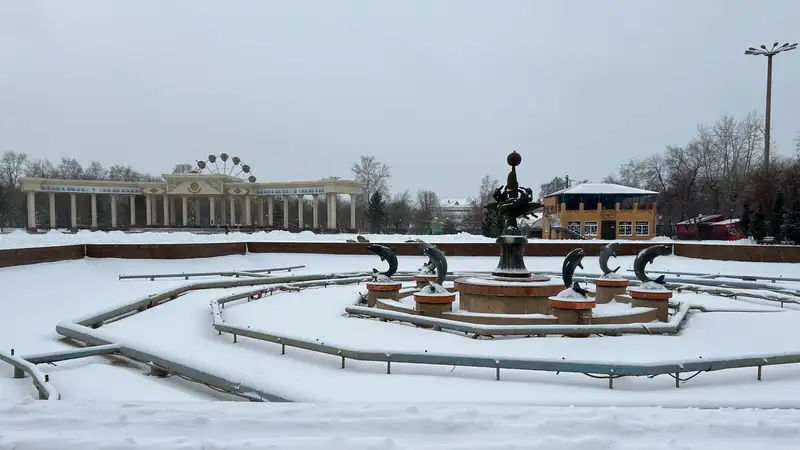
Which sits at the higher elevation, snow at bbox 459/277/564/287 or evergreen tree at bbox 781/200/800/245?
evergreen tree at bbox 781/200/800/245

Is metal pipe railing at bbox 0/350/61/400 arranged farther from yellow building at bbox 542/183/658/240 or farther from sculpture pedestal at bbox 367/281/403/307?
yellow building at bbox 542/183/658/240

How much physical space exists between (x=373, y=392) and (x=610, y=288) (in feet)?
34.1

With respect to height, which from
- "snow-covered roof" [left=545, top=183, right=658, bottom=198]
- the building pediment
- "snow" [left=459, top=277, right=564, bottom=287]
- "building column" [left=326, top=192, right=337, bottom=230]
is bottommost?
"snow" [left=459, top=277, right=564, bottom=287]

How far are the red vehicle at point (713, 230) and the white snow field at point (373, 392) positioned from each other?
3468cm

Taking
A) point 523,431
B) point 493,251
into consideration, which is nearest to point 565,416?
point 523,431

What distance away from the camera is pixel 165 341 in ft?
31.6

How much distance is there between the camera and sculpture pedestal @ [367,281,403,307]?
545 inches

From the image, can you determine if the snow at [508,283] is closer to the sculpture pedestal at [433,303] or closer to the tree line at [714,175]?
the sculpture pedestal at [433,303]

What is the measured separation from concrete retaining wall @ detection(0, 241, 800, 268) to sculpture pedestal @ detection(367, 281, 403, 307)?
13.9 m

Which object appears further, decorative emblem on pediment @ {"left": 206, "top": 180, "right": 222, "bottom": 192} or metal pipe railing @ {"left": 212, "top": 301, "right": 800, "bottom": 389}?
decorative emblem on pediment @ {"left": 206, "top": 180, "right": 222, "bottom": 192}

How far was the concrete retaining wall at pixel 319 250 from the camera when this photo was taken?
20.6m

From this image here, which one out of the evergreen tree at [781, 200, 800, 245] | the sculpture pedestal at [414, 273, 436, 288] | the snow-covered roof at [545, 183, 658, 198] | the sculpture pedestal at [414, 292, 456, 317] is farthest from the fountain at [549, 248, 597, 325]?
the snow-covered roof at [545, 183, 658, 198]

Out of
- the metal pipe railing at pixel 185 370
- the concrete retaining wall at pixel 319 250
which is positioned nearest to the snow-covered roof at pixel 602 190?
the concrete retaining wall at pixel 319 250

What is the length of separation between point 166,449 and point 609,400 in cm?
524
